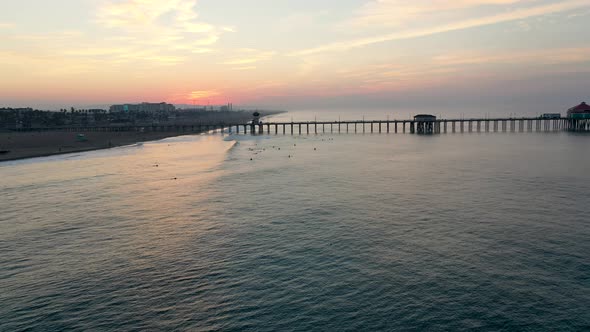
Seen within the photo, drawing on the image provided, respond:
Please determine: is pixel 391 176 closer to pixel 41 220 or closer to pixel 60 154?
pixel 41 220

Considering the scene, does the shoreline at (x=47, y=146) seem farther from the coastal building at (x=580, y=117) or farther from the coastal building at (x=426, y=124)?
the coastal building at (x=580, y=117)

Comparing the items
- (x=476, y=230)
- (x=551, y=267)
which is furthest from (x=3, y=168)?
(x=551, y=267)

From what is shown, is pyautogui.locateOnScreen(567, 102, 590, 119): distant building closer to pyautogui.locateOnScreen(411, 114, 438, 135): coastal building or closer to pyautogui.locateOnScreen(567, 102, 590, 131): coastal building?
pyautogui.locateOnScreen(567, 102, 590, 131): coastal building

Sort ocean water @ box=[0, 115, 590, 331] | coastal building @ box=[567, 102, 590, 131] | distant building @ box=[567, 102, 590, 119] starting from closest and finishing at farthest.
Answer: ocean water @ box=[0, 115, 590, 331]
distant building @ box=[567, 102, 590, 119]
coastal building @ box=[567, 102, 590, 131]

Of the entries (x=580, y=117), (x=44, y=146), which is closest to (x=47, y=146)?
(x=44, y=146)

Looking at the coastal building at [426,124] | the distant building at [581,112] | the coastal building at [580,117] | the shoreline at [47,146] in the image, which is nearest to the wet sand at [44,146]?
the shoreline at [47,146]

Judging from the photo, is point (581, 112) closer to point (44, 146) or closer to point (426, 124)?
point (426, 124)

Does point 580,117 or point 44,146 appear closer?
point 44,146

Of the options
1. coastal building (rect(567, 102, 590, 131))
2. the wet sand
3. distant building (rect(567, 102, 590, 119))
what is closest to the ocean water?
the wet sand
